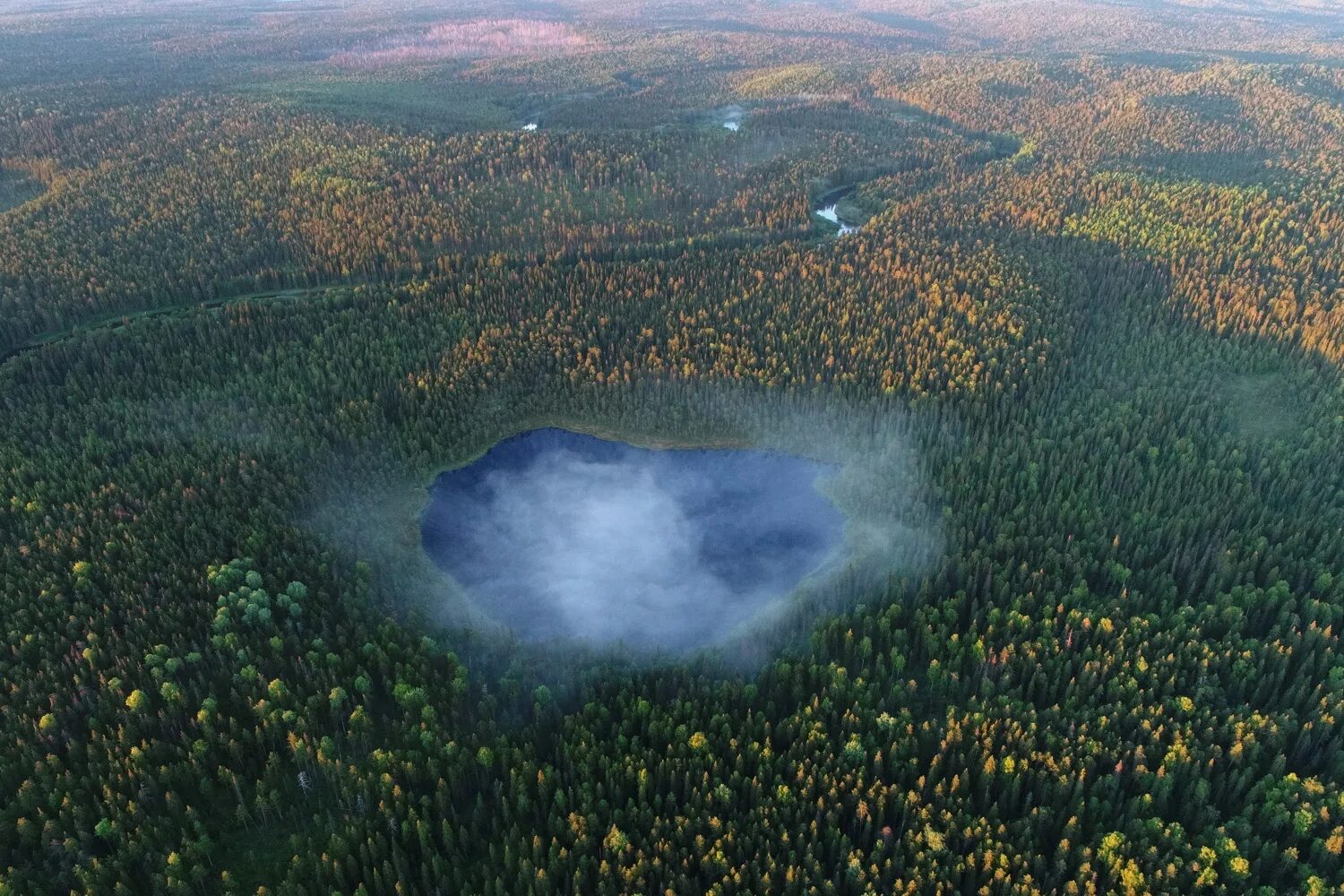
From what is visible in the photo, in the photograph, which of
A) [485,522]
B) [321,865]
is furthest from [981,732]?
[485,522]

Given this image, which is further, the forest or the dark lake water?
→ the dark lake water

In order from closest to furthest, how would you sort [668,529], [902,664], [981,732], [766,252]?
[981,732] < [902,664] < [668,529] < [766,252]

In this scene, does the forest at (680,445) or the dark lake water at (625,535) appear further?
the dark lake water at (625,535)

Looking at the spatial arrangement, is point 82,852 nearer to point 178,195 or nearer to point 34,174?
point 178,195
